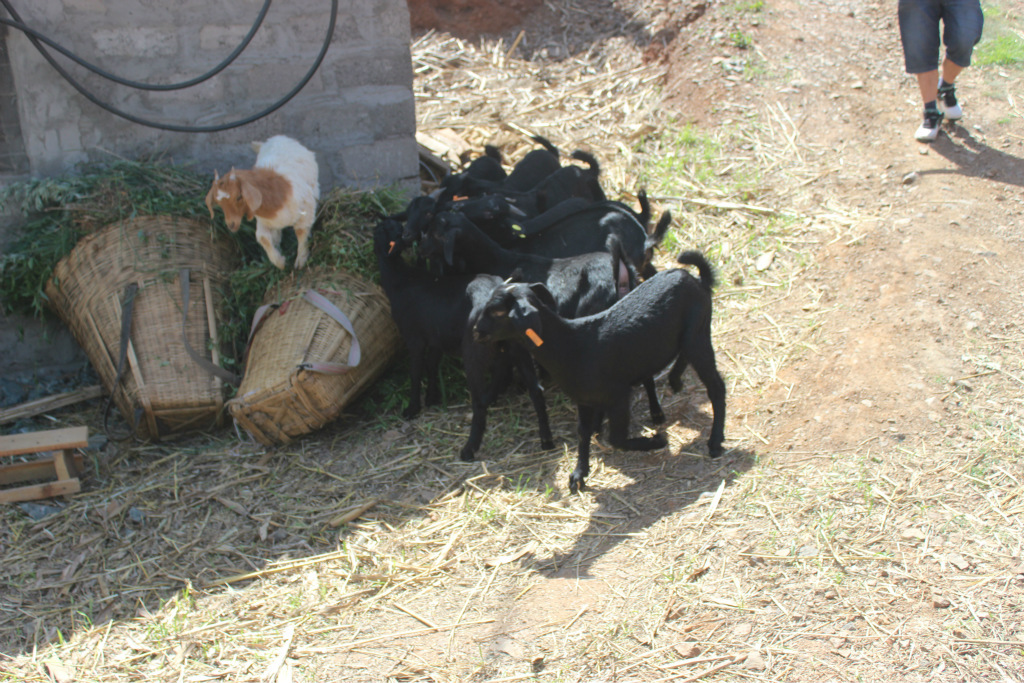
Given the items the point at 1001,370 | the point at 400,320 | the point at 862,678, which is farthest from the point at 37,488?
the point at 1001,370

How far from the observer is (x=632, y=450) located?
16.4 ft

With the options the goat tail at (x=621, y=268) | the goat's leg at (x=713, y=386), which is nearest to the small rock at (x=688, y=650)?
the goat's leg at (x=713, y=386)

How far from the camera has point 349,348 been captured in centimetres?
563

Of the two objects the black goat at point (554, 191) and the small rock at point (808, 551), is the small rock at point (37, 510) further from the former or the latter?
the small rock at point (808, 551)

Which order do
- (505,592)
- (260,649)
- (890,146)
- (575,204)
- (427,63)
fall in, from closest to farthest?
(260,649), (505,592), (575,204), (890,146), (427,63)

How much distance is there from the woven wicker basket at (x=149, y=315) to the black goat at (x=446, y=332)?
1.34 m

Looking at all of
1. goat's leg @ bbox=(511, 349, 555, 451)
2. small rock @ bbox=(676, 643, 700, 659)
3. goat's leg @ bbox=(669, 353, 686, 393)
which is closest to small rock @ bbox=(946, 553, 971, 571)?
small rock @ bbox=(676, 643, 700, 659)

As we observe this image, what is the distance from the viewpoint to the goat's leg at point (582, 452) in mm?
4797

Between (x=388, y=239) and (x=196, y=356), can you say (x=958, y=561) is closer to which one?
(x=388, y=239)

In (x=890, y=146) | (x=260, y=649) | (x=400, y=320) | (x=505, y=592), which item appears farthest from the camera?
(x=890, y=146)

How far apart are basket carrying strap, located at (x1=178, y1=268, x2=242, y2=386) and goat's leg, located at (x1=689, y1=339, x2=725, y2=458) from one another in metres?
3.13

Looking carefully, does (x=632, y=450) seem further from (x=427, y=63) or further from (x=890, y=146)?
(x=427, y=63)

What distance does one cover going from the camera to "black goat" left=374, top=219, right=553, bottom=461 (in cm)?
518

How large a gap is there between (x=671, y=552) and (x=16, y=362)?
5.32 meters
